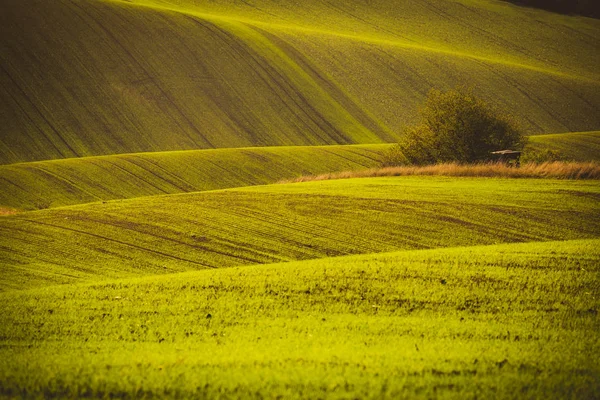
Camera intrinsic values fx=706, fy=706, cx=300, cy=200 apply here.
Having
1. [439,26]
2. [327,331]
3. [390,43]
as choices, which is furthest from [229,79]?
[327,331]

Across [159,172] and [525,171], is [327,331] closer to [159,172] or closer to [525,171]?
[525,171]

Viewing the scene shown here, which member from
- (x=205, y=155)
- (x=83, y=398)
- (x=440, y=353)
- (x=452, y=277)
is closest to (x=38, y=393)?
(x=83, y=398)

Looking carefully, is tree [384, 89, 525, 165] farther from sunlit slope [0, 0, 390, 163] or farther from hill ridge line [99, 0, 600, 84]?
hill ridge line [99, 0, 600, 84]

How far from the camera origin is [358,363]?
8836 mm

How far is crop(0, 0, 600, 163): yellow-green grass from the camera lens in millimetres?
59531

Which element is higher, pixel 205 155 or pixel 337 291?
pixel 337 291

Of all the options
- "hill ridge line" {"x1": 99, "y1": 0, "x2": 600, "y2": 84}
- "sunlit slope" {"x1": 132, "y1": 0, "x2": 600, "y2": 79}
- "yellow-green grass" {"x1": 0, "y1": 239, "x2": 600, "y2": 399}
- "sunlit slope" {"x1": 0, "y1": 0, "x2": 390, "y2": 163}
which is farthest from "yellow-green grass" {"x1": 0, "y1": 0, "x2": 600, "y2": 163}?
A: "yellow-green grass" {"x1": 0, "y1": 239, "x2": 600, "y2": 399}

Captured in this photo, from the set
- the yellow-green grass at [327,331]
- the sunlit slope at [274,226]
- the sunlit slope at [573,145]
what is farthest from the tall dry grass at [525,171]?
the sunlit slope at [573,145]

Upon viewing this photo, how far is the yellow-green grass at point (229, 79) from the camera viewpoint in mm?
59531

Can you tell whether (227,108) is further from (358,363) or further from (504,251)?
(358,363)

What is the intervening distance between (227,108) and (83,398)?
2415 inches

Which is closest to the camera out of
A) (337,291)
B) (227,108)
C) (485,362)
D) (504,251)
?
(485,362)

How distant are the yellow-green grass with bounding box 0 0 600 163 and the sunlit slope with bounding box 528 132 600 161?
34.4 ft

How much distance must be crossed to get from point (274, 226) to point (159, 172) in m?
26.2
